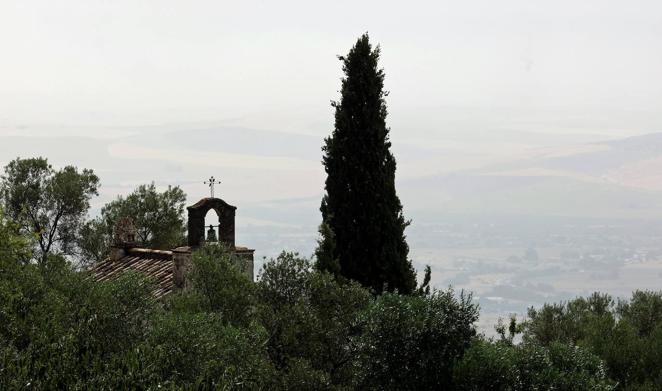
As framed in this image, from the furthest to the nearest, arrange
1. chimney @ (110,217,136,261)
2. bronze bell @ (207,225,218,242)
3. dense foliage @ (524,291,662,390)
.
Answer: chimney @ (110,217,136,261), dense foliage @ (524,291,662,390), bronze bell @ (207,225,218,242)

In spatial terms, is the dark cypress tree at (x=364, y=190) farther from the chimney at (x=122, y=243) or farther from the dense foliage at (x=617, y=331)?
the chimney at (x=122, y=243)

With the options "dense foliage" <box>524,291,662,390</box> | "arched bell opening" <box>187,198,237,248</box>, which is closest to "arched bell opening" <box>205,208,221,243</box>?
"arched bell opening" <box>187,198,237,248</box>

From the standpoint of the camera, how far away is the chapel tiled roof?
36031 millimetres

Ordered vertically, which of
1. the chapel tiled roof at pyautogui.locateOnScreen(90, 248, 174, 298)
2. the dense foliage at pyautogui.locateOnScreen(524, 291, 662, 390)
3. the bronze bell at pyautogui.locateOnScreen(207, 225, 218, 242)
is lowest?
the dense foliage at pyautogui.locateOnScreen(524, 291, 662, 390)

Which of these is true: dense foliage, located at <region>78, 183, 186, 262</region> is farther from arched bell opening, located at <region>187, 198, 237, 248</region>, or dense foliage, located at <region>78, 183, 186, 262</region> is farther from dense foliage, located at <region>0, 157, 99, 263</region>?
arched bell opening, located at <region>187, 198, 237, 248</region>

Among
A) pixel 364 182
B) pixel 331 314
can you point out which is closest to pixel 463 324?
pixel 331 314

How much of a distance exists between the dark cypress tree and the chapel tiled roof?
21.6 ft

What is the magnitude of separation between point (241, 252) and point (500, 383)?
43.1ft

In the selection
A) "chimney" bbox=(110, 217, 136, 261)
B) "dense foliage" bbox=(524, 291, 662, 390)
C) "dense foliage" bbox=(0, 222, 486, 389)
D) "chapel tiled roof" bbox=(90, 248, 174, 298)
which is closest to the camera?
"dense foliage" bbox=(0, 222, 486, 389)

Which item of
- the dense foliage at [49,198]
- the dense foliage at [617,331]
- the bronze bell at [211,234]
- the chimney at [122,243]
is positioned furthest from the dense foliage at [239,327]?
the dense foliage at [49,198]

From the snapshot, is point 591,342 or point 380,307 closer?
point 380,307

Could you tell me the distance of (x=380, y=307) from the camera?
81.9ft

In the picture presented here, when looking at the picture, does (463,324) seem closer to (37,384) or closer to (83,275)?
(83,275)

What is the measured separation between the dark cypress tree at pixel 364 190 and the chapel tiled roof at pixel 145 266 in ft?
21.6
